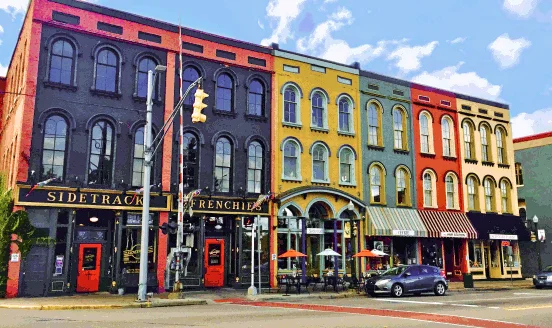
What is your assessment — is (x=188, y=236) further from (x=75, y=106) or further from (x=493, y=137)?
(x=493, y=137)

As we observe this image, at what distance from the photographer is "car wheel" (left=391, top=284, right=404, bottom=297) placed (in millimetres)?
22469

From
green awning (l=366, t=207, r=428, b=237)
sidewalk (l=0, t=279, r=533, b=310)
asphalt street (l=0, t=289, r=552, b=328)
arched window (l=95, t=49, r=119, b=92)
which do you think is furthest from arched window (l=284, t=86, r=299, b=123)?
asphalt street (l=0, t=289, r=552, b=328)

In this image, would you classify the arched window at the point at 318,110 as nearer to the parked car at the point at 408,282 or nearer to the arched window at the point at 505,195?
the parked car at the point at 408,282

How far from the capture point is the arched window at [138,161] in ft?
78.5

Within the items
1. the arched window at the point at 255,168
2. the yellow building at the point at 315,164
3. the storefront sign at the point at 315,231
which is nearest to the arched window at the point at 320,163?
the yellow building at the point at 315,164

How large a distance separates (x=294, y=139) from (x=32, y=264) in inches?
583

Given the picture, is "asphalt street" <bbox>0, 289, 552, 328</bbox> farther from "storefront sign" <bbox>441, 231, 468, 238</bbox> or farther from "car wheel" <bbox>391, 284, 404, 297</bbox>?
"storefront sign" <bbox>441, 231, 468, 238</bbox>

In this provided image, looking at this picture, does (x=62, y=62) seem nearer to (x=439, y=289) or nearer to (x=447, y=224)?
(x=439, y=289)

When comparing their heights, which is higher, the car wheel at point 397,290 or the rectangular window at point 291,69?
the rectangular window at point 291,69

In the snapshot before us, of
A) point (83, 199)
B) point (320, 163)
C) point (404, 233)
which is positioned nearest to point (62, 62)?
point (83, 199)

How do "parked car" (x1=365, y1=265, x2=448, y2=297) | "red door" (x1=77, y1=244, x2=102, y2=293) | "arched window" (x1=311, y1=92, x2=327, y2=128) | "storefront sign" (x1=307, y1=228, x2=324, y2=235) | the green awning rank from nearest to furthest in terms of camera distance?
"red door" (x1=77, y1=244, x2=102, y2=293) < "parked car" (x1=365, y1=265, x2=448, y2=297) < "storefront sign" (x1=307, y1=228, x2=324, y2=235) < the green awning < "arched window" (x1=311, y1=92, x2=327, y2=128)

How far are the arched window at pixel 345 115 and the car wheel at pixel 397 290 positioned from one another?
11.3 m

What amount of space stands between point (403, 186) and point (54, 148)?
2103 centimetres

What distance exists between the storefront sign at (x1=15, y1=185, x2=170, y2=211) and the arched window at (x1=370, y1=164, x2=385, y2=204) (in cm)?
1331
